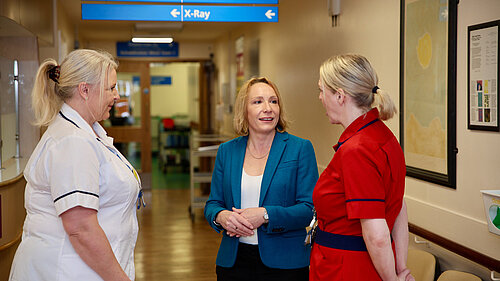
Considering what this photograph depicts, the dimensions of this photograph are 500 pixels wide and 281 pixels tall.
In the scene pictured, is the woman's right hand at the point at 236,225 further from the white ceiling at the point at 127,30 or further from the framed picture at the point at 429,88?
the white ceiling at the point at 127,30

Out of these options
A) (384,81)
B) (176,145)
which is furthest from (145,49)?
(384,81)

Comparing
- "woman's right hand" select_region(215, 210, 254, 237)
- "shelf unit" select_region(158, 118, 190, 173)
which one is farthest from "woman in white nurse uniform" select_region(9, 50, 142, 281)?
"shelf unit" select_region(158, 118, 190, 173)

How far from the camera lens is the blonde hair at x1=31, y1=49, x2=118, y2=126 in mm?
1896

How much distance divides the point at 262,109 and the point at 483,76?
3.65 feet

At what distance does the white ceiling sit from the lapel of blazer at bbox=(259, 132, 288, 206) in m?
5.92

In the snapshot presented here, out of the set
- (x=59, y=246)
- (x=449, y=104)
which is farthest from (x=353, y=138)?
(x=449, y=104)

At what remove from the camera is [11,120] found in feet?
19.0

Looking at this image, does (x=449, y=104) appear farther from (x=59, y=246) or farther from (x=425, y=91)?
(x=59, y=246)

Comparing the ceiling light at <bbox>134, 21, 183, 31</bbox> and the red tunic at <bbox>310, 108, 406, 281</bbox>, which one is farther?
the ceiling light at <bbox>134, 21, 183, 31</bbox>

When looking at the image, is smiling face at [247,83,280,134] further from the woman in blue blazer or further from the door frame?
the door frame

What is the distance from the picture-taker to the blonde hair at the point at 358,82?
6.23 feet

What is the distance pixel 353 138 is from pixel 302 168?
0.66 meters

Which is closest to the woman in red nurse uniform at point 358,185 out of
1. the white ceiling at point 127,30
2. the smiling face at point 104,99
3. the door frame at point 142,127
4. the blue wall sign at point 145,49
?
the smiling face at point 104,99

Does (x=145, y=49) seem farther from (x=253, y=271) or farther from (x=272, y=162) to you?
(x=253, y=271)
